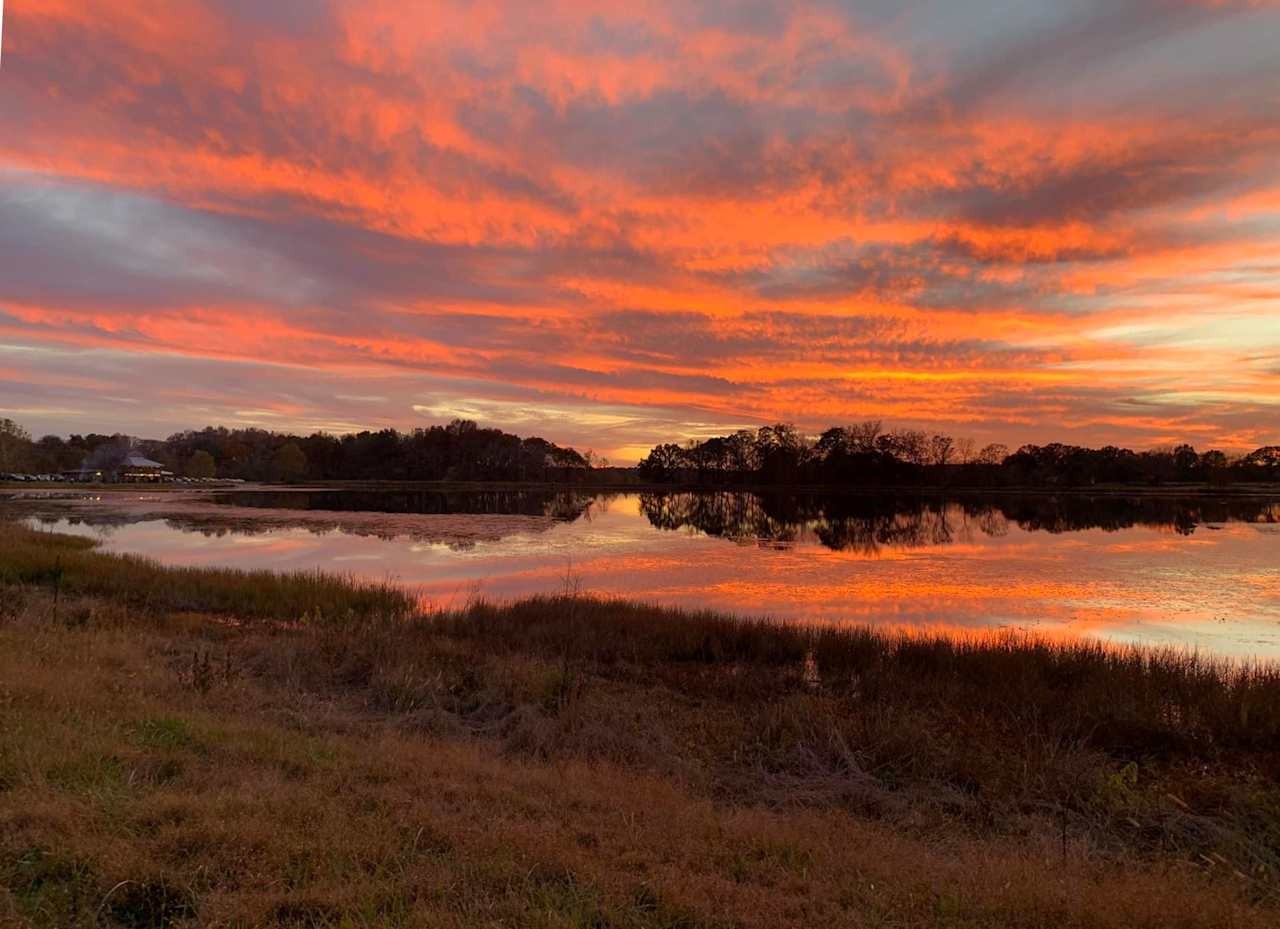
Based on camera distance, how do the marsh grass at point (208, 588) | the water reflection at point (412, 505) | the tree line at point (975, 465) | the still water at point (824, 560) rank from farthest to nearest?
the tree line at point (975, 465) → the water reflection at point (412, 505) → the still water at point (824, 560) → the marsh grass at point (208, 588)

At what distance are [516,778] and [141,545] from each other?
119 feet

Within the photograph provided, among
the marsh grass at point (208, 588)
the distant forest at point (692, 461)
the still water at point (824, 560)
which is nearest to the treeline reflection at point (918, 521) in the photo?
the still water at point (824, 560)

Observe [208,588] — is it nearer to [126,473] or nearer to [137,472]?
[126,473]

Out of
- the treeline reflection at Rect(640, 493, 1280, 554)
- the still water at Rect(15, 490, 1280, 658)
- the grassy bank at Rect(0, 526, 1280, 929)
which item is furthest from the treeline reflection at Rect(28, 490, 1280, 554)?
the grassy bank at Rect(0, 526, 1280, 929)

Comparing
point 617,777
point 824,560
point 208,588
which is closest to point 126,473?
point 208,588

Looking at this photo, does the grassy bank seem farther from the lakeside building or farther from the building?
the lakeside building

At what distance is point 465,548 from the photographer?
116 feet

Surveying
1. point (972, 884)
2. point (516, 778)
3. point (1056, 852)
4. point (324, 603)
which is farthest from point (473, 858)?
point (324, 603)

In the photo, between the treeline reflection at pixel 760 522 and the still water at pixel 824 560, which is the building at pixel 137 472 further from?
the still water at pixel 824 560

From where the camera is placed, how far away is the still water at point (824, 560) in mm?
20609

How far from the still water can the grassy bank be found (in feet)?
19.7

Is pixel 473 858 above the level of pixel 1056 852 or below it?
above

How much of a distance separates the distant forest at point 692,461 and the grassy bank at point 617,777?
406 feet

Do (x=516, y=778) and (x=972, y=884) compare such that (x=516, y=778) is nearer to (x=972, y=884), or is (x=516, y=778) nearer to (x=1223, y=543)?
(x=972, y=884)
